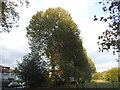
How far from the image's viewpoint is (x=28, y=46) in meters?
18.2

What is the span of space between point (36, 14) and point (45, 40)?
149 inches

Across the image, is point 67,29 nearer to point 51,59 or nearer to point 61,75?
A: point 51,59

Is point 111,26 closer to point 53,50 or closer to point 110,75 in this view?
point 53,50

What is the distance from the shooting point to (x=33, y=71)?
14023mm

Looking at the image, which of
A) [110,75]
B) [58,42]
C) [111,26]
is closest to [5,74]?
[110,75]

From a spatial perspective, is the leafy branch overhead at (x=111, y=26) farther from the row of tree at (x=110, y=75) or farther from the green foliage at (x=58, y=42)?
the row of tree at (x=110, y=75)

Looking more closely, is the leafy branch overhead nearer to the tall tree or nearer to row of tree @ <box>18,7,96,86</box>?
the tall tree

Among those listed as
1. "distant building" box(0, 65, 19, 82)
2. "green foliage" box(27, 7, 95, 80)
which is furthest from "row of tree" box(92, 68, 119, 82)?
"distant building" box(0, 65, 19, 82)

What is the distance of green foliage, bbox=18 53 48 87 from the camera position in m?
14.0

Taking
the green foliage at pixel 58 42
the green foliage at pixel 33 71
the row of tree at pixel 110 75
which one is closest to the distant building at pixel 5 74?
the green foliage at pixel 33 71

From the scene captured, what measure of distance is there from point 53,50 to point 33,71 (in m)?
3.42

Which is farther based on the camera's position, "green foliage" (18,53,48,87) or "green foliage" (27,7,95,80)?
"green foliage" (27,7,95,80)

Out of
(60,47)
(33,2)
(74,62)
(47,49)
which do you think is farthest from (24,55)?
(33,2)

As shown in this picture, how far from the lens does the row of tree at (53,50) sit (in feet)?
47.5
